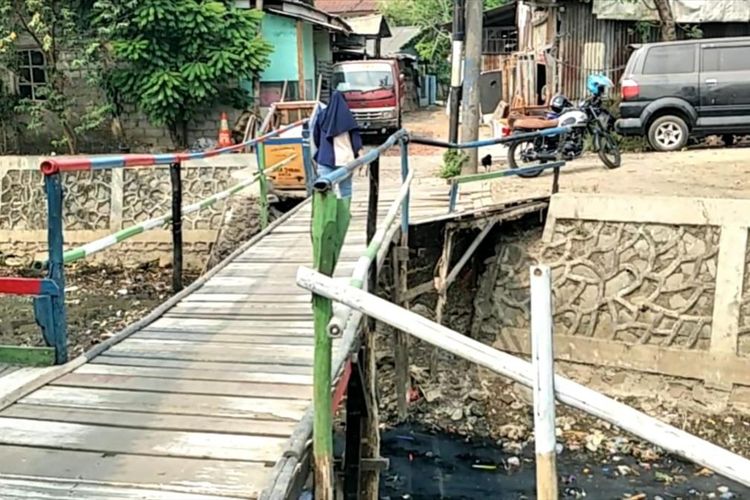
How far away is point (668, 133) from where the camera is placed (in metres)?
12.4

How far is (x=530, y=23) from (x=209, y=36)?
8.74m

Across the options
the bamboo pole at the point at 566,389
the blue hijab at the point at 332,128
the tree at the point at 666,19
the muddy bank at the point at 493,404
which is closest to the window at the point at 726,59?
the tree at the point at 666,19

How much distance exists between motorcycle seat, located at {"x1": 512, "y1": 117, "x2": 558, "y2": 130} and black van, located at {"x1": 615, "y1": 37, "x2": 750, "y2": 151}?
4.83 ft

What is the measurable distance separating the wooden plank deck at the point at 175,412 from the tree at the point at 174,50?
9783mm

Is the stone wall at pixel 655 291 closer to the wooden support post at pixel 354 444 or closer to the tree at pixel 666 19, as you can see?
the wooden support post at pixel 354 444

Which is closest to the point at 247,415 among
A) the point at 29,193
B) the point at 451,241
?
the point at 451,241

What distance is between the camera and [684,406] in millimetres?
8055

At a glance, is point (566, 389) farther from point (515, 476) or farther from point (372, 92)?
point (372, 92)

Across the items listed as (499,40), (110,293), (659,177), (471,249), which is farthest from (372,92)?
(471,249)

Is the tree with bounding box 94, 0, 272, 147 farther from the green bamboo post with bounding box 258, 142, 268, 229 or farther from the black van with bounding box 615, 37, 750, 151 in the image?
the black van with bounding box 615, 37, 750, 151

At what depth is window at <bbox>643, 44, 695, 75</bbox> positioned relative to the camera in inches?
468

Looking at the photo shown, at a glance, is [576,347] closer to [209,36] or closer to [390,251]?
[390,251]

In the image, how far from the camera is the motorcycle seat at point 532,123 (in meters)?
11.4

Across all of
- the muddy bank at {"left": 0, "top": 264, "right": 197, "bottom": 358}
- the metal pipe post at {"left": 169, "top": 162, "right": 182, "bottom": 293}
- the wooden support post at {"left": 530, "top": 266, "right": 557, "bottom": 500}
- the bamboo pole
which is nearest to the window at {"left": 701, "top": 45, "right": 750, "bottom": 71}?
the muddy bank at {"left": 0, "top": 264, "right": 197, "bottom": 358}
